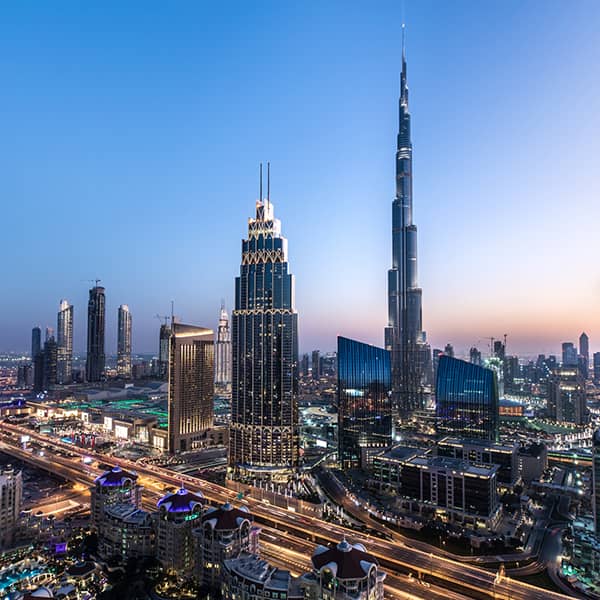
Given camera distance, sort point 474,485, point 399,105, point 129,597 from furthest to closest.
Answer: point 399,105, point 474,485, point 129,597

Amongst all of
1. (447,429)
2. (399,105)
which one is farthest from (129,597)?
(399,105)

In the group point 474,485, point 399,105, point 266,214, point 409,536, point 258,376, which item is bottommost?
point 409,536

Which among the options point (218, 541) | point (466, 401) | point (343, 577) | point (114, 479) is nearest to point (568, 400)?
point (466, 401)

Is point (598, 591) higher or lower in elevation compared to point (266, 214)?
lower

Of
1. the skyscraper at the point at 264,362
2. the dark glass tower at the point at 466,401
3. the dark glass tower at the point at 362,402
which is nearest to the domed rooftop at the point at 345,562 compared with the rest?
the skyscraper at the point at 264,362

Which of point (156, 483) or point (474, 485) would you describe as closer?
point (474, 485)

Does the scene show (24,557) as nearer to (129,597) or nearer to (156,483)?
(129,597)
